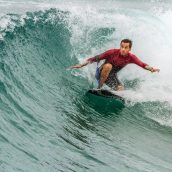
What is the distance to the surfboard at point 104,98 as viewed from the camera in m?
9.61

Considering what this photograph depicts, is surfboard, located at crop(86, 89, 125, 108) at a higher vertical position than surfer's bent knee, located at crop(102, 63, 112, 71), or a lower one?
lower

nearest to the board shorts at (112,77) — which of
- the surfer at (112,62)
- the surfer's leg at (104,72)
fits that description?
the surfer at (112,62)

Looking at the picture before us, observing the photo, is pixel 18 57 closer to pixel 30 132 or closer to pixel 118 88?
pixel 118 88

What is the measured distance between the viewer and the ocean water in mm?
6652

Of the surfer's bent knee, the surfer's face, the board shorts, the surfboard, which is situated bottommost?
the surfboard

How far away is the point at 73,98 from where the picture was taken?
961cm

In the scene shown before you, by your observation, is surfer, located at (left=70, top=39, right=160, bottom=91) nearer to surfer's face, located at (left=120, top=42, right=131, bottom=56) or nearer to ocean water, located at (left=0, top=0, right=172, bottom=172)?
surfer's face, located at (left=120, top=42, right=131, bottom=56)

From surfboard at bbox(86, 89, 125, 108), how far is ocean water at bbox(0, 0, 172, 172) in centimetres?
7

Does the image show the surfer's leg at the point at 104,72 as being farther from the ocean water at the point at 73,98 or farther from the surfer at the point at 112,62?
the ocean water at the point at 73,98

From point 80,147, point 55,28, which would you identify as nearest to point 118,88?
point 80,147

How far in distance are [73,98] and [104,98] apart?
0.64 metres

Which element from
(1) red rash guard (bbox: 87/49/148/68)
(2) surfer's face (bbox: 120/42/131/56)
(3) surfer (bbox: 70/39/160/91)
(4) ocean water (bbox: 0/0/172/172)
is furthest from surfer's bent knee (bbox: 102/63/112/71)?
(4) ocean water (bbox: 0/0/172/172)

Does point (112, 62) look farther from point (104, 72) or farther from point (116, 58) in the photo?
point (104, 72)

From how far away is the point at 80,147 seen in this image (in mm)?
7043
